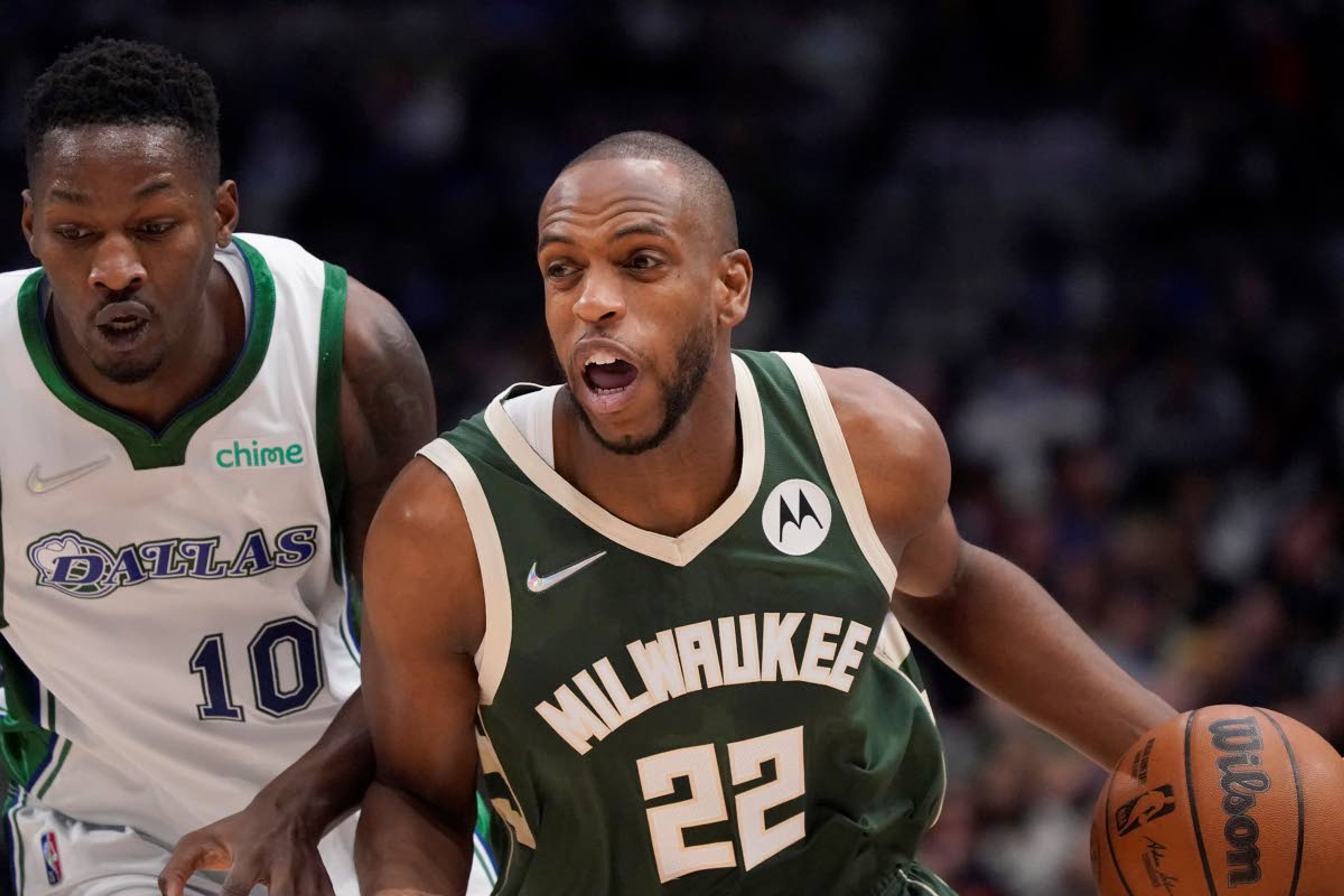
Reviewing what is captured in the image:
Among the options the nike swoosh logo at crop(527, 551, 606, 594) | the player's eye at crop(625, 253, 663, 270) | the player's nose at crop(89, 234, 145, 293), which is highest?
the player's nose at crop(89, 234, 145, 293)

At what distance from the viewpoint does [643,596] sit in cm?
299

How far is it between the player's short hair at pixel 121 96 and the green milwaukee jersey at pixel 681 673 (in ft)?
2.37

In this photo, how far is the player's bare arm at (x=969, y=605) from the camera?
125 inches

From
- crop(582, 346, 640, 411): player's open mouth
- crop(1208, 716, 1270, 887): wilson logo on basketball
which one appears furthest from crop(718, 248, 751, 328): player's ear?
crop(1208, 716, 1270, 887): wilson logo on basketball

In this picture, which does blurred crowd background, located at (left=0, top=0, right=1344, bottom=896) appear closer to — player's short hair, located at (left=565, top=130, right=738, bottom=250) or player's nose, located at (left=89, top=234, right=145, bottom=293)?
player's short hair, located at (left=565, top=130, right=738, bottom=250)

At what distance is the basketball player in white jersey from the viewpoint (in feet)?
10.5

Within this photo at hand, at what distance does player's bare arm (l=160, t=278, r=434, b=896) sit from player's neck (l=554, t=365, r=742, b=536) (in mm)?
459

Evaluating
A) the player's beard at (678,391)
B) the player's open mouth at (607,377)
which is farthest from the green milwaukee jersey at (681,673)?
the player's open mouth at (607,377)

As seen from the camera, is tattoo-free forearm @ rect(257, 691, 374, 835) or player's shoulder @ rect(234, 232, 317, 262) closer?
tattoo-free forearm @ rect(257, 691, 374, 835)

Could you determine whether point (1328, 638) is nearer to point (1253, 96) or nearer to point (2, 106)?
point (1253, 96)

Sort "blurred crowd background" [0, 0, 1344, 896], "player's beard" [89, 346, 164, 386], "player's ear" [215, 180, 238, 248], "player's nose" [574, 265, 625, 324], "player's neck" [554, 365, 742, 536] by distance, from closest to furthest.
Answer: "player's nose" [574, 265, 625, 324] < "player's neck" [554, 365, 742, 536] < "player's beard" [89, 346, 164, 386] < "player's ear" [215, 180, 238, 248] < "blurred crowd background" [0, 0, 1344, 896]

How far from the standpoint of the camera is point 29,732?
3.52m

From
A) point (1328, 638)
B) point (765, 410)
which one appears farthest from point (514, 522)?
point (1328, 638)

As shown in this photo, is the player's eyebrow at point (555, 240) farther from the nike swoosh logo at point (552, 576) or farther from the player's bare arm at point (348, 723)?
the player's bare arm at point (348, 723)
